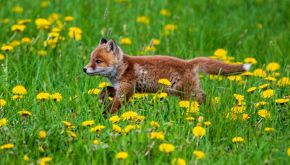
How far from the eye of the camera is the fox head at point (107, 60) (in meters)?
7.32

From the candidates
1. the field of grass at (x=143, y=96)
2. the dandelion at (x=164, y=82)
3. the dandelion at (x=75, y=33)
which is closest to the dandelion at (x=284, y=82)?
the field of grass at (x=143, y=96)

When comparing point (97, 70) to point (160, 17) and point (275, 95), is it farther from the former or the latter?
point (160, 17)

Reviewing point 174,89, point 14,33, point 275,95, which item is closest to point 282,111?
point 275,95

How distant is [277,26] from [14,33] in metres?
4.06

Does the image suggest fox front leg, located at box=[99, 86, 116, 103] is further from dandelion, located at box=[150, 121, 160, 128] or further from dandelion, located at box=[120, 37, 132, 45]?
dandelion, located at box=[120, 37, 132, 45]

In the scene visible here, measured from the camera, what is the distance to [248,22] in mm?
10852

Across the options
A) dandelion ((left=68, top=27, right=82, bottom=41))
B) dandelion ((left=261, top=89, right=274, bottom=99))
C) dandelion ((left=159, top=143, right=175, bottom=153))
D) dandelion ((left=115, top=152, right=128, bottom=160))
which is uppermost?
dandelion ((left=68, top=27, right=82, bottom=41))

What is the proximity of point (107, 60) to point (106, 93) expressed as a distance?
43 cm

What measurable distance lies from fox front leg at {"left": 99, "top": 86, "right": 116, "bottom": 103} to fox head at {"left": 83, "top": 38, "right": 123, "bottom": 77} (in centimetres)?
15

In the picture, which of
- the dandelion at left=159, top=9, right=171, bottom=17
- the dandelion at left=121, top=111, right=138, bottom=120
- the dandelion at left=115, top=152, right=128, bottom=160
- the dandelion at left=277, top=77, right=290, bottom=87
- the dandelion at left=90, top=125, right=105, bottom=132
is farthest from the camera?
the dandelion at left=159, top=9, right=171, bottom=17

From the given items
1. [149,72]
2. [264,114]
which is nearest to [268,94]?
[264,114]

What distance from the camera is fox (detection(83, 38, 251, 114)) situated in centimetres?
711

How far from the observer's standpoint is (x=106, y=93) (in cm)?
712

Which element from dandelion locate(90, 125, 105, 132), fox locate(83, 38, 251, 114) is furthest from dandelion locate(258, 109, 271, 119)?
dandelion locate(90, 125, 105, 132)
